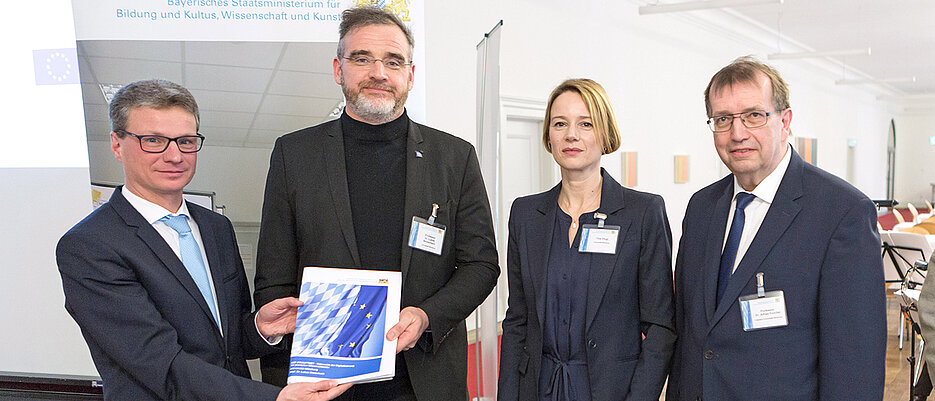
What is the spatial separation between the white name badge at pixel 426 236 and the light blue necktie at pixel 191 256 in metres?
0.60

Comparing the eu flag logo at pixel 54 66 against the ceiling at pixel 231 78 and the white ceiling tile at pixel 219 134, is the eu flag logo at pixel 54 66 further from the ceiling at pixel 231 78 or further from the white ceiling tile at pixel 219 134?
the white ceiling tile at pixel 219 134

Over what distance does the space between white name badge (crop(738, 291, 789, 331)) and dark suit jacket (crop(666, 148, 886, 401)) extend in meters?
0.02

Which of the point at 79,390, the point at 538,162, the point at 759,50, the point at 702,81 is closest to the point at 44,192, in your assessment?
the point at 79,390

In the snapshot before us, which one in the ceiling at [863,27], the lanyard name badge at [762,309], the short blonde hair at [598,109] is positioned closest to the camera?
the lanyard name badge at [762,309]

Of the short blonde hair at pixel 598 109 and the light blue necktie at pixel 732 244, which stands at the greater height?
the short blonde hair at pixel 598 109

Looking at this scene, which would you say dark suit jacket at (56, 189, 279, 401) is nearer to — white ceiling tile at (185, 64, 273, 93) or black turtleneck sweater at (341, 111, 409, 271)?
black turtleneck sweater at (341, 111, 409, 271)

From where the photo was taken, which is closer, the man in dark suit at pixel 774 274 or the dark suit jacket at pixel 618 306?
the man in dark suit at pixel 774 274

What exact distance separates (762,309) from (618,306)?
433 millimetres

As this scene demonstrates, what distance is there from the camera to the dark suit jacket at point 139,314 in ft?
5.25

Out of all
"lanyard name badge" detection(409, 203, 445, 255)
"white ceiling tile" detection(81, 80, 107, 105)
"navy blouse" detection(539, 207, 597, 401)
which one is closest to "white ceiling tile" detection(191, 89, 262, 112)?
"white ceiling tile" detection(81, 80, 107, 105)

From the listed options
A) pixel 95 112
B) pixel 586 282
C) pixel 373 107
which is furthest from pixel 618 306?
pixel 95 112

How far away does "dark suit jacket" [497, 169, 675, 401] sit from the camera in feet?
6.47

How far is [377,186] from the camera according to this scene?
198cm

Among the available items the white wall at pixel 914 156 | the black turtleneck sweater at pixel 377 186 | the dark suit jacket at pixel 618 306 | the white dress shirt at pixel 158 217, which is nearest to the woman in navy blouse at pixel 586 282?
the dark suit jacket at pixel 618 306
